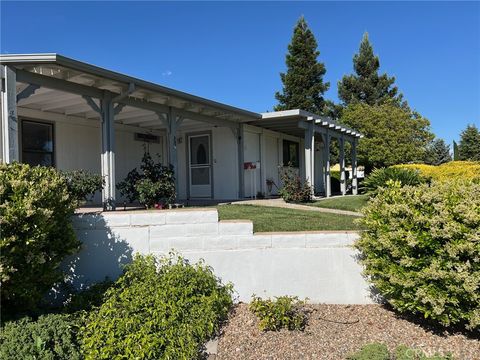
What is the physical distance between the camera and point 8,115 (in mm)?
5887

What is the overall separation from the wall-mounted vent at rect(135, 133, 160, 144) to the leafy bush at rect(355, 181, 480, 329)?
374 inches

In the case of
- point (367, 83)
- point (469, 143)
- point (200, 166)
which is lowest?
point (200, 166)

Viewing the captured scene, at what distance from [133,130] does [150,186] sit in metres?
4.48

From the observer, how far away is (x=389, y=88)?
3575 centimetres

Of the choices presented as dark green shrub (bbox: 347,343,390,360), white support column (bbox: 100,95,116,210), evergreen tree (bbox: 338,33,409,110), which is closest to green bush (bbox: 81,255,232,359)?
dark green shrub (bbox: 347,343,390,360)

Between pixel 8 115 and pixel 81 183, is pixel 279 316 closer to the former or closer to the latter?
pixel 81 183

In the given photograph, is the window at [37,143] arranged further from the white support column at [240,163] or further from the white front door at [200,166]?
the white support column at [240,163]

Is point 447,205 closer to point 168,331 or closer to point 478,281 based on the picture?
point 478,281

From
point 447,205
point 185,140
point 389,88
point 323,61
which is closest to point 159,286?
point 447,205

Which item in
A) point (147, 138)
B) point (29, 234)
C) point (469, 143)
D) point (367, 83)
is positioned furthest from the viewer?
point (469, 143)

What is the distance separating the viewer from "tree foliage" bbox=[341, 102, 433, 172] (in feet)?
80.7

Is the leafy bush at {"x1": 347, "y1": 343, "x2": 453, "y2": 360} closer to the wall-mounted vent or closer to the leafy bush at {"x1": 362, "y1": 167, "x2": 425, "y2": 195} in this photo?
the leafy bush at {"x1": 362, "y1": 167, "x2": 425, "y2": 195}

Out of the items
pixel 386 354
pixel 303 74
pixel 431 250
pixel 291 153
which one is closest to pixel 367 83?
pixel 303 74

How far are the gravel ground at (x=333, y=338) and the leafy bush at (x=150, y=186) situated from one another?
15.1 ft
